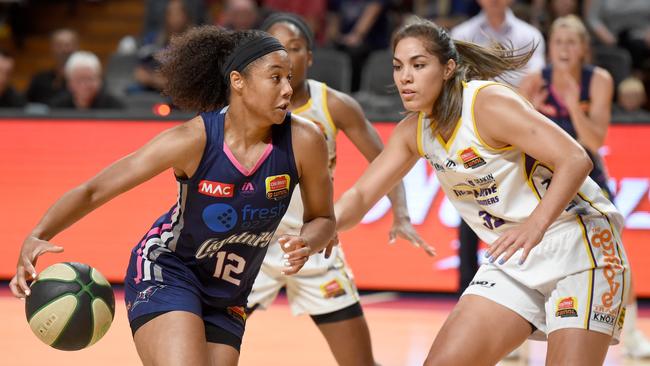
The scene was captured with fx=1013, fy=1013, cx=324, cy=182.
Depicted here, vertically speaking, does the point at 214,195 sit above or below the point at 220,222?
above

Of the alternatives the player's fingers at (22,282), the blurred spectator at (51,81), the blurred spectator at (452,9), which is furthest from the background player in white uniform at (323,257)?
the blurred spectator at (51,81)

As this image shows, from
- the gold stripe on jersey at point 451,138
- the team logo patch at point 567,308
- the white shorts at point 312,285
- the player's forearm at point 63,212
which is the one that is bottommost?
the white shorts at point 312,285

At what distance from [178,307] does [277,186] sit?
59cm

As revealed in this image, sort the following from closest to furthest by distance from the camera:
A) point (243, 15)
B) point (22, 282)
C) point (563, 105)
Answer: point (22, 282)
point (563, 105)
point (243, 15)

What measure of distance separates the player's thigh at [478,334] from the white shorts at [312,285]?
3.18 ft

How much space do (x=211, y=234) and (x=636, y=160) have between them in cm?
448

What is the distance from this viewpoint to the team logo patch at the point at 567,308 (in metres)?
3.77

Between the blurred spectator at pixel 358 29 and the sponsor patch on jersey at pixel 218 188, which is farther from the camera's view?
the blurred spectator at pixel 358 29

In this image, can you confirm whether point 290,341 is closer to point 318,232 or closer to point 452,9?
point 318,232

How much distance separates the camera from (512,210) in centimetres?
393

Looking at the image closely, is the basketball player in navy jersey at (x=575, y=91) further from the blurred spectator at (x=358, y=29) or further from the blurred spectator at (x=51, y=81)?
the blurred spectator at (x=51, y=81)

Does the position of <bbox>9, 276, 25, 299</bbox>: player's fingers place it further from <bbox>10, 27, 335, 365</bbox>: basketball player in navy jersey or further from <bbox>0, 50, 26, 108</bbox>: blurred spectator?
<bbox>0, 50, 26, 108</bbox>: blurred spectator

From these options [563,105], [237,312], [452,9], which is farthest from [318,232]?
[452,9]

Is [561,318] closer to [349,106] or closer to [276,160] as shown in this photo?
[276,160]
